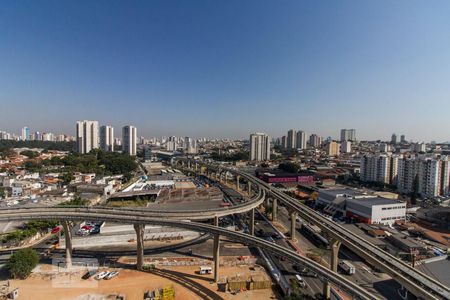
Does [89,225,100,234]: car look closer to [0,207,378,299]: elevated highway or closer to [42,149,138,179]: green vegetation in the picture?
[0,207,378,299]: elevated highway

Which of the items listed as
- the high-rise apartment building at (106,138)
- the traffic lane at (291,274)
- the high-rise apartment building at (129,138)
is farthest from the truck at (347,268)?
the high-rise apartment building at (106,138)

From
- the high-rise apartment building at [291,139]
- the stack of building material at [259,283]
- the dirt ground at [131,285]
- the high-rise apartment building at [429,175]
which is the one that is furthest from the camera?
the high-rise apartment building at [291,139]

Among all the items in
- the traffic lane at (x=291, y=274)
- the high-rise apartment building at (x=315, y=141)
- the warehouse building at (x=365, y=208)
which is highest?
the high-rise apartment building at (x=315, y=141)

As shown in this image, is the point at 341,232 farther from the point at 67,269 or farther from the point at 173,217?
the point at 67,269

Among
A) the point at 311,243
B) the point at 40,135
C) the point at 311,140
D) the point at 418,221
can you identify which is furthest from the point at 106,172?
the point at 311,140

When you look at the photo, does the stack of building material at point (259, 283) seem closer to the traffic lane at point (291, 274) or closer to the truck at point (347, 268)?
the traffic lane at point (291, 274)

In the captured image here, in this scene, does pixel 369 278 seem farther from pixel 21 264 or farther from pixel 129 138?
pixel 129 138
